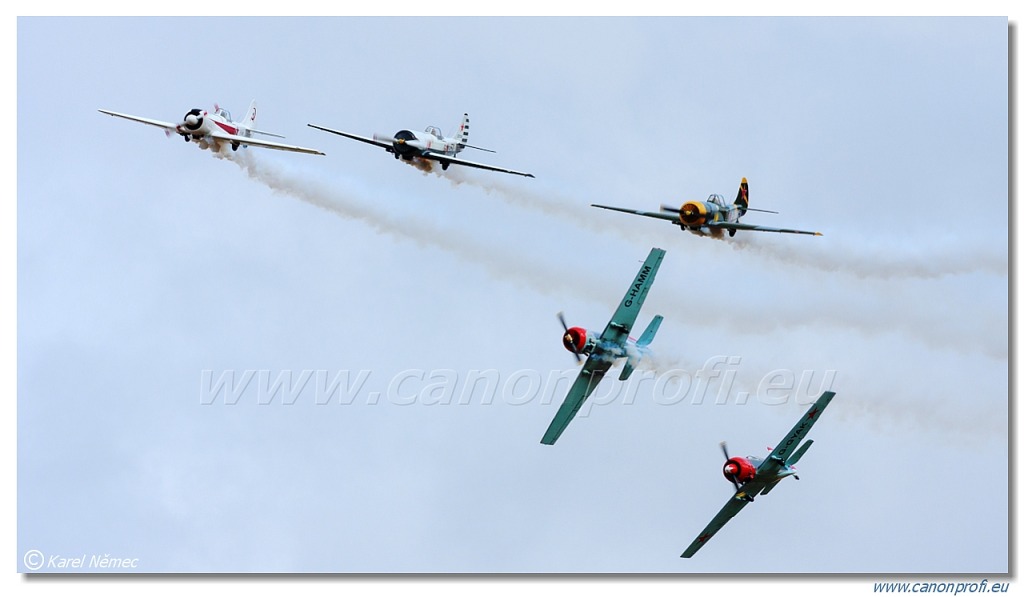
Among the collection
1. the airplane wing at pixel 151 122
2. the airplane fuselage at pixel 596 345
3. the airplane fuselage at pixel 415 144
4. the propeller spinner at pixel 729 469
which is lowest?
the propeller spinner at pixel 729 469

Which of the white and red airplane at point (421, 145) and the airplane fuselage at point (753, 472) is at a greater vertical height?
the white and red airplane at point (421, 145)

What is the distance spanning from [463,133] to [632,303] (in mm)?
13114

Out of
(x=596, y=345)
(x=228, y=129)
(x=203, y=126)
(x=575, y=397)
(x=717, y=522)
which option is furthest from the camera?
(x=717, y=522)

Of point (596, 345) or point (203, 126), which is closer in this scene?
point (596, 345)

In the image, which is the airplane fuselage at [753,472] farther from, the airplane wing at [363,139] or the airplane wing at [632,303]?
the airplane wing at [363,139]

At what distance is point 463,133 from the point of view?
83500 mm

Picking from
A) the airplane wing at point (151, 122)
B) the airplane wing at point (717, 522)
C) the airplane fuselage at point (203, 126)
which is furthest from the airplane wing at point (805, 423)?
the airplane wing at point (151, 122)

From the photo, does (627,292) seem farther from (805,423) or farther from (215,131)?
(215,131)

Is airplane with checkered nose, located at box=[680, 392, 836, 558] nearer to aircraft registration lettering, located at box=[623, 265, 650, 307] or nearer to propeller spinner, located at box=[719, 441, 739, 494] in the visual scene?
propeller spinner, located at box=[719, 441, 739, 494]

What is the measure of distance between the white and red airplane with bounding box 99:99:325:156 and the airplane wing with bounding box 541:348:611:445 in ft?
42.3

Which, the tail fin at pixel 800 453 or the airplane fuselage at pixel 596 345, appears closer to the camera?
the airplane fuselage at pixel 596 345

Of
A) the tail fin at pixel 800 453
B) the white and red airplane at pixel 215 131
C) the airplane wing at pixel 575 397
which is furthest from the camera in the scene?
the white and red airplane at pixel 215 131

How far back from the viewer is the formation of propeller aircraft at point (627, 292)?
73.8 metres

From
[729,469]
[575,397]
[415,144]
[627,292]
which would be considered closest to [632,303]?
[627,292]
